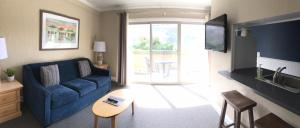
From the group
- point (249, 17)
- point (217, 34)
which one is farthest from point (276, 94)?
point (217, 34)

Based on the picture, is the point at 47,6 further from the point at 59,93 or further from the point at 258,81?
the point at 258,81

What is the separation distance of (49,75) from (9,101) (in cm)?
69

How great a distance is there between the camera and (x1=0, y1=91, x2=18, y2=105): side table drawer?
2441 millimetres

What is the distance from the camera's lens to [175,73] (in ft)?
17.3

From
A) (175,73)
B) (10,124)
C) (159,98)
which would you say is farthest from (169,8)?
(10,124)

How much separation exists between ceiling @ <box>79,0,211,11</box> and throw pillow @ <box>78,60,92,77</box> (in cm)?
163

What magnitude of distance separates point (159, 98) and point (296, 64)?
2571 millimetres

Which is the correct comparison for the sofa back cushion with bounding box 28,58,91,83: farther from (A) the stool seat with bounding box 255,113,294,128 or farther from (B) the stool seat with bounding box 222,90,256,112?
(A) the stool seat with bounding box 255,113,294,128

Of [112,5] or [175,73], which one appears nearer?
[112,5]

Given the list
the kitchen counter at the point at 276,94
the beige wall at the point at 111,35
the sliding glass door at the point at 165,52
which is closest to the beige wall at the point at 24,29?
the beige wall at the point at 111,35

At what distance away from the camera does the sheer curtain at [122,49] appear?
15.9ft

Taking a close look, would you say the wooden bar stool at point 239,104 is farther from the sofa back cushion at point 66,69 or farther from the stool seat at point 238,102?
Result: the sofa back cushion at point 66,69

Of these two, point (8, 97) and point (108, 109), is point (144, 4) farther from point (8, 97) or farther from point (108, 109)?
point (8, 97)

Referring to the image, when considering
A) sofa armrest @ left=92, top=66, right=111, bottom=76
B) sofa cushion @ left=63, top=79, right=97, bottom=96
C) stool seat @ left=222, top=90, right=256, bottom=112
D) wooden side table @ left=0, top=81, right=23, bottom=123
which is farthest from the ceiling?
stool seat @ left=222, top=90, right=256, bottom=112
